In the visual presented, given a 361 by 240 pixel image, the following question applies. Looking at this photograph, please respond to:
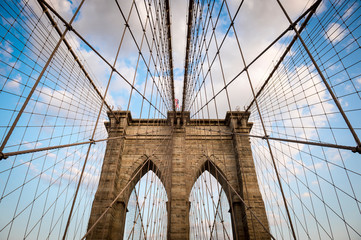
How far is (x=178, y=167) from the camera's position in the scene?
1088 centimetres

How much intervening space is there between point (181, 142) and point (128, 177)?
4042 mm

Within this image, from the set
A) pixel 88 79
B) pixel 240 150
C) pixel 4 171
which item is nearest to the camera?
pixel 4 171

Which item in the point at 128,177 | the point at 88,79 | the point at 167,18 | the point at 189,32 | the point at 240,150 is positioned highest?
the point at 167,18

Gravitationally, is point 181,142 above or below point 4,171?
above

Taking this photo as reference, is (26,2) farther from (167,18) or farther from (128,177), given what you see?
(128,177)

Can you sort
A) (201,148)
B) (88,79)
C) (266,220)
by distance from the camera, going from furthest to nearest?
(201,148) < (266,220) < (88,79)

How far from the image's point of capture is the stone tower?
30.0 ft

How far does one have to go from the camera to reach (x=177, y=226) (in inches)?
359

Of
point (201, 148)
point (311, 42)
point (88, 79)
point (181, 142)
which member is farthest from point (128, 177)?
point (311, 42)

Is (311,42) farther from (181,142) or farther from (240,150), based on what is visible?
(181,142)

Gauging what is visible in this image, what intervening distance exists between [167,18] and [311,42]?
6844 millimetres

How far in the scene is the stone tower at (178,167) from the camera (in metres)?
9.14

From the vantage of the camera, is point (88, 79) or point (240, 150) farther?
point (240, 150)

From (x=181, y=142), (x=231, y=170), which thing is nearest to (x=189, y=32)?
(x=181, y=142)
